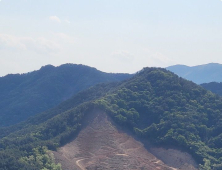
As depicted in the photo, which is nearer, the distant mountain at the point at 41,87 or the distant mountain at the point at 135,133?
the distant mountain at the point at 135,133

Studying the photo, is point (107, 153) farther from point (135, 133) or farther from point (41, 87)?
point (41, 87)

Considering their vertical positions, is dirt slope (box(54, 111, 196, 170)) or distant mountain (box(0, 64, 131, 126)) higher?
distant mountain (box(0, 64, 131, 126))

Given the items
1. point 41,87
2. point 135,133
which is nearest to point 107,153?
point 135,133

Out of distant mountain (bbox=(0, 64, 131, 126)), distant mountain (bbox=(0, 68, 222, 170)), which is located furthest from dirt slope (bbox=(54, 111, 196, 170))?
distant mountain (bbox=(0, 64, 131, 126))

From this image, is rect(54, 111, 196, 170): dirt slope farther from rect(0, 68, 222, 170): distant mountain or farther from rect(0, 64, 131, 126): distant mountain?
rect(0, 64, 131, 126): distant mountain

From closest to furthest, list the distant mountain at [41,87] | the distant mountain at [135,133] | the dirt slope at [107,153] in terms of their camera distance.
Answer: the dirt slope at [107,153] → the distant mountain at [135,133] → the distant mountain at [41,87]

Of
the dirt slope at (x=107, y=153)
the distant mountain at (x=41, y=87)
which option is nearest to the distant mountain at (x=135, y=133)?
the dirt slope at (x=107, y=153)

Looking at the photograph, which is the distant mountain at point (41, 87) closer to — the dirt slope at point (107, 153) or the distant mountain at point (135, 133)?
the distant mountain at point (135, 133)

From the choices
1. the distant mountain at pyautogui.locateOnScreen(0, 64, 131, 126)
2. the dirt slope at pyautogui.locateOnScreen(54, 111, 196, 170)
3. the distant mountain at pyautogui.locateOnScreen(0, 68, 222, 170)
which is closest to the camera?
the dirt slope at pyautogui.locateOnScreen(54, 111, 196, 170)
